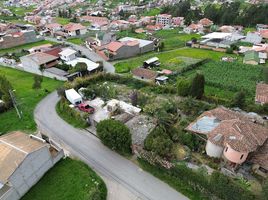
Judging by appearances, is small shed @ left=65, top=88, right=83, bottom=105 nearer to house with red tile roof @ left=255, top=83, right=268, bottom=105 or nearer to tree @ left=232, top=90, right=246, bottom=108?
tree @ left=232, top=90, right=246, bottom=108

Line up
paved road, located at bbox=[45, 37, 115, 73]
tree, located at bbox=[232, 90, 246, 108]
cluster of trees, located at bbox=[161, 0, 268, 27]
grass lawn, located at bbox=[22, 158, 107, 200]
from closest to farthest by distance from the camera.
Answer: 1. grass lawn, located at bbox=[22, 158, 107, 200]
2. tree, located at bbox=[232, 90, 246, 108]
3. paved road, located at bbox=[45, 37, 115, 73]
4. cluster of trees, located at bbox=[161, 0, 268, 27]

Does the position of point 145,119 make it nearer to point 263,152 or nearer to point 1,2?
point 263,152

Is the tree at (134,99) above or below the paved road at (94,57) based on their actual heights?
above

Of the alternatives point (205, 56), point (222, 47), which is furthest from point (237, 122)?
point (222, 47)

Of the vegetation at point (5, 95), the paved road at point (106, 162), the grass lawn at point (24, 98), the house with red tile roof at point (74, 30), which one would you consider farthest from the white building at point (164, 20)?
the paved road at point (106, 162)

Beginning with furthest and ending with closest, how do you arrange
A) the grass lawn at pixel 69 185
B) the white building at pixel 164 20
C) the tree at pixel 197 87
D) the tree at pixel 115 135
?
the white building at pixel 164 20 → the tree at pixel 197 87 → the tree at pixel 115 135 → the grass lawn at pixel 69 185

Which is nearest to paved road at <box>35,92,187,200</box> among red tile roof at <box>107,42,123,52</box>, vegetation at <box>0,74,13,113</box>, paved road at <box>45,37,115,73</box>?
vegetation at <box>0,74,13,113</box>

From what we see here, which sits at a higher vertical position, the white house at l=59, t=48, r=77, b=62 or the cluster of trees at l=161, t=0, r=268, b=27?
the cluster of trees at l=161, t=0, r=268, b=27

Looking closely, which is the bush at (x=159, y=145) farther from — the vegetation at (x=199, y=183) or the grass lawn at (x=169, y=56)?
the grass lawn at (x=169, y=56)
